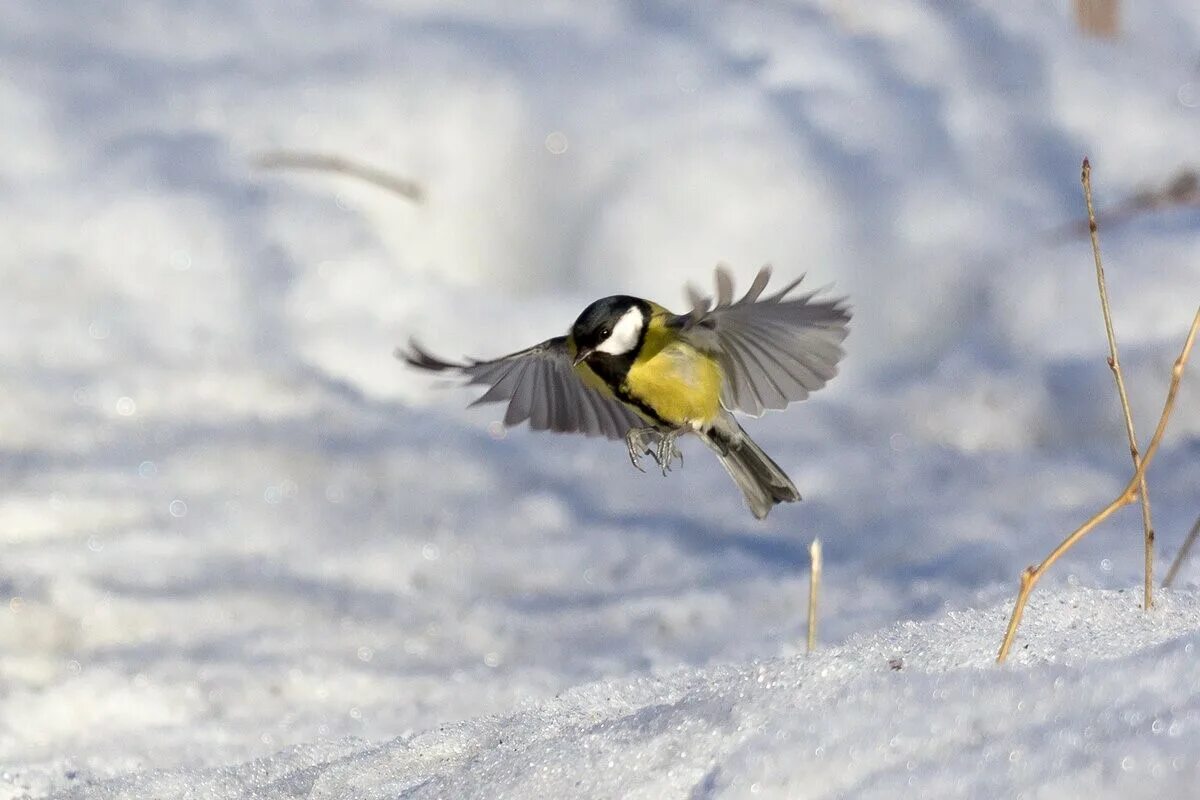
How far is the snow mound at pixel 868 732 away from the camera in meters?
1.45

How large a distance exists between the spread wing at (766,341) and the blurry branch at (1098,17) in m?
3.81

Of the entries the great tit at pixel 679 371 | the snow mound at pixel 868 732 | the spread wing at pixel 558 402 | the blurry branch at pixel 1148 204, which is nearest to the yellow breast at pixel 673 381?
the great tit at pixel 679 371

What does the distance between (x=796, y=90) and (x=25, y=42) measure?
2850 mm

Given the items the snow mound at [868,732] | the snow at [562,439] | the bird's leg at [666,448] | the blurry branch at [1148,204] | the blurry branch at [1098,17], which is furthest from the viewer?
the blurry branch at [1098,17]

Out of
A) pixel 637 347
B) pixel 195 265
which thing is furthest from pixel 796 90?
pixel 637 347

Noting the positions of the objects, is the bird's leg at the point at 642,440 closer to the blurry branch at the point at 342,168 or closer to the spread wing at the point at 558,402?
the spread wing at the point at 558,402

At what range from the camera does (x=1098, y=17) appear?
5379 millimetres

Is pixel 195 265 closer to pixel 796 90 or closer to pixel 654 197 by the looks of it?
pixel 654 197

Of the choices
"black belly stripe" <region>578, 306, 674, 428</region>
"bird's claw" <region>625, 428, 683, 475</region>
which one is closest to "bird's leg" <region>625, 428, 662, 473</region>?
"bird's claw" <region>625, 428, 683, 475</region>

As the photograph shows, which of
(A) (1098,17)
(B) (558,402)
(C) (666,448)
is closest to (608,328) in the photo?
(C) (666,448)

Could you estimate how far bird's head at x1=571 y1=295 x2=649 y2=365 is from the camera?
192cm

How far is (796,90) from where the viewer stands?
5.18 m

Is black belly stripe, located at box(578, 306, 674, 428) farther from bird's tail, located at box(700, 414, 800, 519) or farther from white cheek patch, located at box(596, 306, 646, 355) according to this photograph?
bird's tail, located at box(700, 414, 800, 519)

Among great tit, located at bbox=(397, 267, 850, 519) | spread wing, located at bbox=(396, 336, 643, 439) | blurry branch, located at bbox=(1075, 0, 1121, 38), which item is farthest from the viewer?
blurry branch, located at bbox=(1075, 0, 1121, 38)
